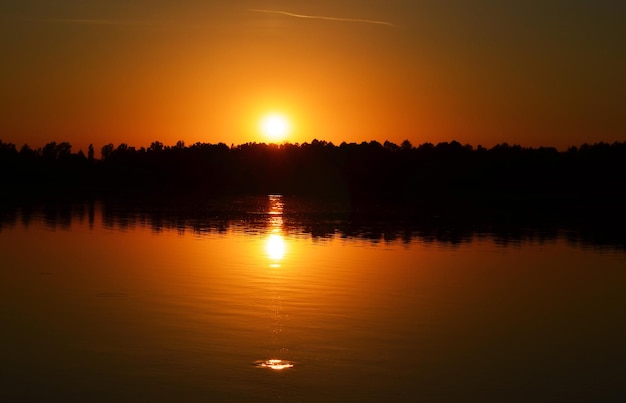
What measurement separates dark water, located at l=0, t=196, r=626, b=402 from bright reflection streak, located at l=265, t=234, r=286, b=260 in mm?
122

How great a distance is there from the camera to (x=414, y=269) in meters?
28.4

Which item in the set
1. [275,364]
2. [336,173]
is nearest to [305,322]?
[275,364]

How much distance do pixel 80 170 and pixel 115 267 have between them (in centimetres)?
16958

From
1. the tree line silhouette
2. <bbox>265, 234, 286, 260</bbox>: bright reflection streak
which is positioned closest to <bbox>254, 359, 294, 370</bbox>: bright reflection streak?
<bbox>265, 234, 286, 260</bbox>: bright reflection streak

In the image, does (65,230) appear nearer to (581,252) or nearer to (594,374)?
(581,252)

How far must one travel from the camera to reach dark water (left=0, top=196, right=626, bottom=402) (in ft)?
43.4

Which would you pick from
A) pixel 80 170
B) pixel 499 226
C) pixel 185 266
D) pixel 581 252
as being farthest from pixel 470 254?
pixel 80 170

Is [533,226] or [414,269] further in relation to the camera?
[533,226]

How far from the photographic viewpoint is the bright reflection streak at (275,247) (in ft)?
103

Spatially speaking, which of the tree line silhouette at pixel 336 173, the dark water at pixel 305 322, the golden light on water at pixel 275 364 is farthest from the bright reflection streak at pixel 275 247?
the tree line silhouette at pixel 336 173

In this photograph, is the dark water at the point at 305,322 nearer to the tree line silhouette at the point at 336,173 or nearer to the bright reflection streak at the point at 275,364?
the bright reflection streak at the point at 275,364

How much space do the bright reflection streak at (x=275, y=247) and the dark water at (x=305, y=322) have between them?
122 millimetres

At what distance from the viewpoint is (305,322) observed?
18.0m

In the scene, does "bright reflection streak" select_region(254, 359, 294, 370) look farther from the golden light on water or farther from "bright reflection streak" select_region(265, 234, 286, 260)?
"bright reflection streak" select_region(265, 234, 286, 260)
